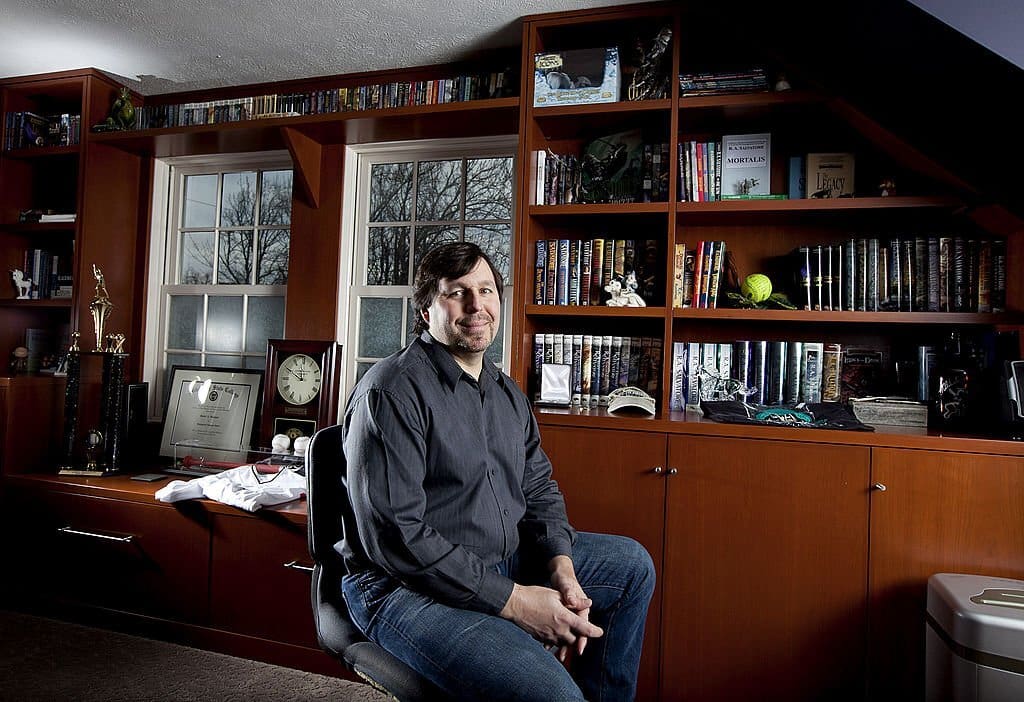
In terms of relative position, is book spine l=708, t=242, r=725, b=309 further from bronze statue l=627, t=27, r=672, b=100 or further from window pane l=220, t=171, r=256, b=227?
window pane l=220, t=171, r=256, b=227

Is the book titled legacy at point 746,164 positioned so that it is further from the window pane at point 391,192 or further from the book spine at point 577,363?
the window pane at point 391,192

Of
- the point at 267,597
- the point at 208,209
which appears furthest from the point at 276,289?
the point at 267,597

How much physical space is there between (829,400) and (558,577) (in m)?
1.34

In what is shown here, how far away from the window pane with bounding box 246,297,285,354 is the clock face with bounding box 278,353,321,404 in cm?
39

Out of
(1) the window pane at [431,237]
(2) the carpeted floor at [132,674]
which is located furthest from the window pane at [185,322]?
(2) the carpeted floor at [132,674]

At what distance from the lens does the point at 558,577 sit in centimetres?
156

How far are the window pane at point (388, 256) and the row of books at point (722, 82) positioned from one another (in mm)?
1386

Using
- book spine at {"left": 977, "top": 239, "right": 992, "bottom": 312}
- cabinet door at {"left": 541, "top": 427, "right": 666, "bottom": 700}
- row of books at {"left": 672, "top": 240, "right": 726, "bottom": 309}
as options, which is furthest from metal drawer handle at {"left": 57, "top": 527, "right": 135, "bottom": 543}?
book spine at {"left": 977, "top": 239, "right": 992, "bottom": 312}

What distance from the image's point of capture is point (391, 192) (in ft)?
10.4

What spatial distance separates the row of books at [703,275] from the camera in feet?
8.00

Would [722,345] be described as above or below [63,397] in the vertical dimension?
above

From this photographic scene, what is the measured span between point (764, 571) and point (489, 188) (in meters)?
1.90

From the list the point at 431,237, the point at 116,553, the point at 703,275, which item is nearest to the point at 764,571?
the point at 703,275

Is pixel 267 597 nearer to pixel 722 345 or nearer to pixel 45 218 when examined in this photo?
pixel 722 345
